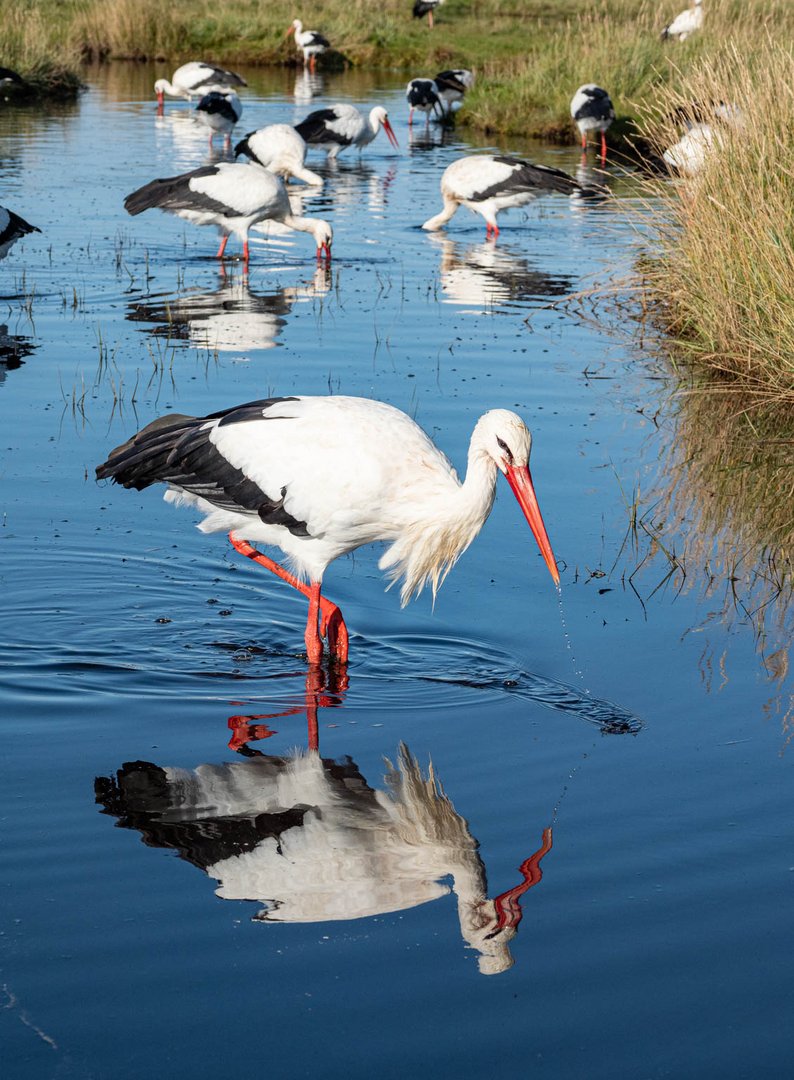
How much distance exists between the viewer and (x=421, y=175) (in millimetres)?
23000

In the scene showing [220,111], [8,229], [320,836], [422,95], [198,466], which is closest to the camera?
[320,836]

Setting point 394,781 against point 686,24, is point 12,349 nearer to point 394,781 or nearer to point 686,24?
point 394,781

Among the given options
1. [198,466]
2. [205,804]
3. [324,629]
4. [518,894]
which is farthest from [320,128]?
[518,894]

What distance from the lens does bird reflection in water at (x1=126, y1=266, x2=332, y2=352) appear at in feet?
37.6

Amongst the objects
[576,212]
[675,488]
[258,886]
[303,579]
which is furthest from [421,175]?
[258,886]

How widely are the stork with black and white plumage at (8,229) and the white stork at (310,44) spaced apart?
24731mm

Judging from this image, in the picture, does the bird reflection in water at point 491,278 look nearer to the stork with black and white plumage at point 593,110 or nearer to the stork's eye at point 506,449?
the stork's eye at point 506,449

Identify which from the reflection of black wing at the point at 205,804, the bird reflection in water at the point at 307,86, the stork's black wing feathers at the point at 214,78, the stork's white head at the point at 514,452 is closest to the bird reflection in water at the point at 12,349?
the stork's white head at the point at 514,452

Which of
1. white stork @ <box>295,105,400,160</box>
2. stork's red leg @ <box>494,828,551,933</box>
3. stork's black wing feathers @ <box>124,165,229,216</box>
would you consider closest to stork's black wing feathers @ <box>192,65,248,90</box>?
white stork @ <box>295,105,400,160</box>

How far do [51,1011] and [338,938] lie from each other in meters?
0.77

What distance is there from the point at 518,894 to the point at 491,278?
36.3 feet

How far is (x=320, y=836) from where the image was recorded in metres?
4.50

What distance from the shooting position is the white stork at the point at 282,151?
20.7 metres

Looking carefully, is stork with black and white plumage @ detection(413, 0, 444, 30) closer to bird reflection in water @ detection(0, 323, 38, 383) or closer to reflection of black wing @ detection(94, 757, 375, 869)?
bird reflection in water @ detection(0, 323, 38, 383)
